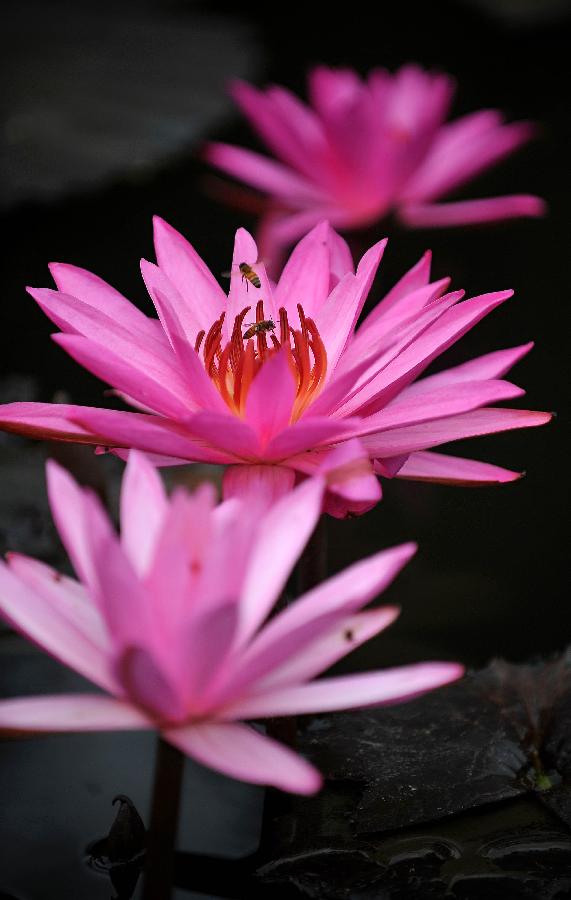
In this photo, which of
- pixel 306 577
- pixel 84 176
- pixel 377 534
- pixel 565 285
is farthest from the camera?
pixel 84 176

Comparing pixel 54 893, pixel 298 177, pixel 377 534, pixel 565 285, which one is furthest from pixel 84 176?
pixel 54 893

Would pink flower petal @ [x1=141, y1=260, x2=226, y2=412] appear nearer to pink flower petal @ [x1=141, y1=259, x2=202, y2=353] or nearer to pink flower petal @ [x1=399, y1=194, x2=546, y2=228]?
pink flower petal @ [x1=141, y1=259, x2=202, y2=353]

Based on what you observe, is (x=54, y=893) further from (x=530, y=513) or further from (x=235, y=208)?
(x=235, y=208)

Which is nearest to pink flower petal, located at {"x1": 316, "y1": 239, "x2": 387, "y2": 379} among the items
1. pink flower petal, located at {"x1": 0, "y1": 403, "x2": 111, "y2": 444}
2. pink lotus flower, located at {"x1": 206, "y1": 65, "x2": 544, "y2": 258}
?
pink flower petal, located at {"x1": 0, "y1": 403, "x2": 111, "y2": 444}

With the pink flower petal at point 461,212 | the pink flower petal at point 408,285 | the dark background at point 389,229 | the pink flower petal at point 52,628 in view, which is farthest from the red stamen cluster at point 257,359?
the pink flower petal at point 461,212

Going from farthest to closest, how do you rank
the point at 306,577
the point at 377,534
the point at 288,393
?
the point at 377,534, the point at 306,577, the point at 288,393

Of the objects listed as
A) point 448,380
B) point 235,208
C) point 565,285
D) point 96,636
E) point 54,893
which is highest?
point 235,208

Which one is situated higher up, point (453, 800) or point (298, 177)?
point (298, 177)
